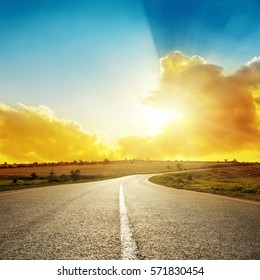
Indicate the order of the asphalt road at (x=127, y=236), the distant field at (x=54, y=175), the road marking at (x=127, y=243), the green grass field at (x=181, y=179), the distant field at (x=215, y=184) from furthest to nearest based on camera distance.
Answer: the distant field at (x=54, y=175) → the green grass field at (x=181, y=179) → the distant field at (x=215, y=184) → the asphalt road at (x=127, y=236) → the road marking at (x=127, y=243)

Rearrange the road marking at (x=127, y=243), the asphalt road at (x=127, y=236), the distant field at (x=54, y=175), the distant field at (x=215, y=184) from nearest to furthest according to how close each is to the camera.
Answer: the road marking at (x=127, y=243) < the asphalt road at (x=127, y=236) < the distant field at (x=215, y=184) < the distant field at (x=54, y=175)

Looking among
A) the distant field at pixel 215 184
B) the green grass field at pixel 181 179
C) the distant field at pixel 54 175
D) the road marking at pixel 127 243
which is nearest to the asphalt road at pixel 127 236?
the road marking at pixel 127 243

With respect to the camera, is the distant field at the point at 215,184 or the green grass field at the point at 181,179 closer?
the distant field at the point at 215,184

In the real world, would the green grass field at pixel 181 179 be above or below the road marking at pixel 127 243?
below

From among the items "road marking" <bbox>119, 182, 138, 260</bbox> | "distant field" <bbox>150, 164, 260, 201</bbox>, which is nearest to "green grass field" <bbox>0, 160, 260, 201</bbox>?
"distant field" <bbox>150, 164, 260, 201</bbox>

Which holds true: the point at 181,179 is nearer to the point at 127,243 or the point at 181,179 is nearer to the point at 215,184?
the point at 215,184

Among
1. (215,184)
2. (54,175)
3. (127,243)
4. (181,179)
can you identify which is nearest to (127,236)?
(127,243)

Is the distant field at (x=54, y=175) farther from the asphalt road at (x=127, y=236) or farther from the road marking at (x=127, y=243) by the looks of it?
the road marking at (x=127, y=243)

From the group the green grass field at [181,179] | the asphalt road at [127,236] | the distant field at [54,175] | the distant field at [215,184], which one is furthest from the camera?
the distant field at [54,175]

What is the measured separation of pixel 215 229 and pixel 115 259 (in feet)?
9.02

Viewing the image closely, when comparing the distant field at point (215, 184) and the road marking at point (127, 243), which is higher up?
the road marking at point (127, 243)

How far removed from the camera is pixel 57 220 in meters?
6.82
